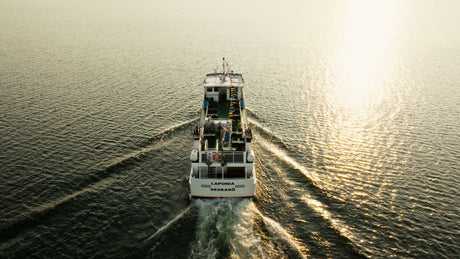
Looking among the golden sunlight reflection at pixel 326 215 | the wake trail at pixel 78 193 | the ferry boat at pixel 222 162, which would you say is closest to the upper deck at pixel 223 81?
the ferry boat at pixel 222 162

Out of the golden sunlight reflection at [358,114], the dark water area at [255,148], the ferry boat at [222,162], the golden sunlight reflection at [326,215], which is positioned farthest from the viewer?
the golden sunlight reflection at [358,114]

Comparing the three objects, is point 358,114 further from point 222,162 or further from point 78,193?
point 78,193

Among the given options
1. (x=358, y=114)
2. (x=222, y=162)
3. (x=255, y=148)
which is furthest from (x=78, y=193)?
(x=358, y=114)

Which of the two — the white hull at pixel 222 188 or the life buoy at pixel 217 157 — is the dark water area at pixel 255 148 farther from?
the life buoy at pixel 217 157

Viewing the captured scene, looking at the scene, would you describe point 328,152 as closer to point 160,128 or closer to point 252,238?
point 252,238

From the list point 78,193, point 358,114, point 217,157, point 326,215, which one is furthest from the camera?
point 358,114

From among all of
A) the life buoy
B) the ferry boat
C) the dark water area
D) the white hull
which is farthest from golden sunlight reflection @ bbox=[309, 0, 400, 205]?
the life buoy

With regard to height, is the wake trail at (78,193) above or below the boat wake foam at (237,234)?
above
